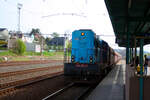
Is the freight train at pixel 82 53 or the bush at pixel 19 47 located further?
the bush at pixel 19 47

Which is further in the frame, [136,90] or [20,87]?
[20,87]

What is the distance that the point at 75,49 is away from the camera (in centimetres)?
1291

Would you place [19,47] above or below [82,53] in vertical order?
above

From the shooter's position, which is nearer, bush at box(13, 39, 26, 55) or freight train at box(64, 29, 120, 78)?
freight train at box(64, 29, 120, 78)

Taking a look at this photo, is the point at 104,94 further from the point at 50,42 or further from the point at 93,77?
the point at 50,42

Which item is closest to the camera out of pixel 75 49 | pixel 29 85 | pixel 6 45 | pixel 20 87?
pixel 20 87

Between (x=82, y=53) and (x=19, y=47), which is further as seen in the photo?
(x=19, y=47)

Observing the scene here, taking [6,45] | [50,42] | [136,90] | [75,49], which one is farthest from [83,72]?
[50,42]

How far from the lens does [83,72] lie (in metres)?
11.5

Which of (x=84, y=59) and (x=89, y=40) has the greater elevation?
(x=89, y=40)

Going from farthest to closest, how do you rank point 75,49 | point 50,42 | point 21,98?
point 50,42 → point 75,49 → point 21,98

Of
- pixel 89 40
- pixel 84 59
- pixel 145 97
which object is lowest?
pixel 145 97

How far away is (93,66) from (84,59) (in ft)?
4.59

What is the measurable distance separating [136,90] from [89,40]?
7711 millimetres
